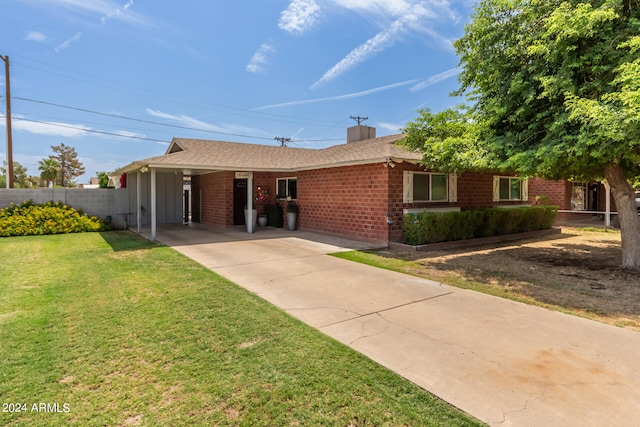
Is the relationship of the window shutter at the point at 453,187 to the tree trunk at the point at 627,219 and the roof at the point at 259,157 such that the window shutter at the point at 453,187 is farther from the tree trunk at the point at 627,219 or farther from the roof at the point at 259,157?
the tree trunk at the point at 627,219

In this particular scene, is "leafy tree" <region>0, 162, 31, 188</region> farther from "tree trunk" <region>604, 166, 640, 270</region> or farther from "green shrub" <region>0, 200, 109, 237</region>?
"tree trunk" <region>604, 166, 640, 270</region>

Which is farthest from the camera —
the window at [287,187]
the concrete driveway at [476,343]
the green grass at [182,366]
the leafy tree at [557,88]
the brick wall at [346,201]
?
the window at [287,187]

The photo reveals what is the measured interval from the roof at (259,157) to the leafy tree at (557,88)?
2932 millimetres

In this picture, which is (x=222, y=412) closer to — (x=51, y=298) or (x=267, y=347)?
(x=267, y=347)

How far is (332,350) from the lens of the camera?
3629 mm

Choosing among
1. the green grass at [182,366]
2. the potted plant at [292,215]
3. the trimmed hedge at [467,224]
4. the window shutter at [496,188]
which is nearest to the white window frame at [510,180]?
the window shutter at [496,188]

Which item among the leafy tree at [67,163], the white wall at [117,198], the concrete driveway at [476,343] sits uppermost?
the leafy tree at [67,163]

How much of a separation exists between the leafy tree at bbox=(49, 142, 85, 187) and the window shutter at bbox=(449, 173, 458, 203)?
231 ft

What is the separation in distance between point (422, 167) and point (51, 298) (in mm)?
10351

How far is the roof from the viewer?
11461mm

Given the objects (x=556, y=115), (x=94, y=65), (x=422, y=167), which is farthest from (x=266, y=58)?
(x=556, y=115)

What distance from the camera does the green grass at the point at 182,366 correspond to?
259cm

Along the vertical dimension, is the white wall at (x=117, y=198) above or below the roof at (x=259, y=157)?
below

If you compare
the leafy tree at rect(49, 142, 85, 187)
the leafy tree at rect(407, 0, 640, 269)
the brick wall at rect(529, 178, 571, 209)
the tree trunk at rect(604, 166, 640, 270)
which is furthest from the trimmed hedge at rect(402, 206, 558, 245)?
the leafy tree at rect(49, 142, 85, 187)
